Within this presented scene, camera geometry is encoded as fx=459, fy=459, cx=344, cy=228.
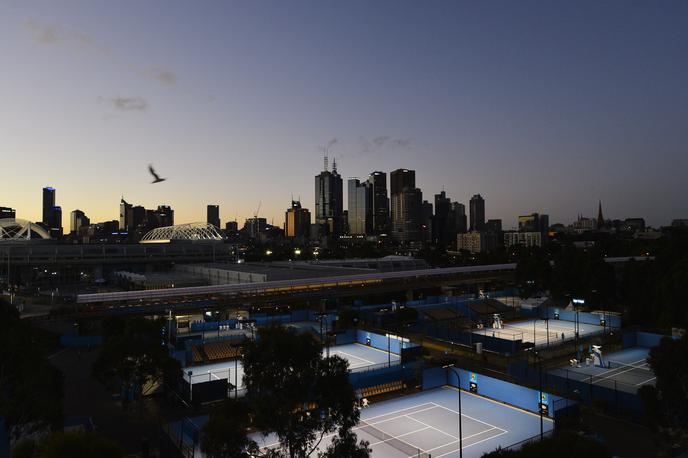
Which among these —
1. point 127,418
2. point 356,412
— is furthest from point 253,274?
point 356,412

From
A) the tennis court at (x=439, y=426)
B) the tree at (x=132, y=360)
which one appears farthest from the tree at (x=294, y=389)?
the tree at (x=132, y=360)

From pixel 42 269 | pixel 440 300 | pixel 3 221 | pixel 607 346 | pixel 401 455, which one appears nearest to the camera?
pixel 401 455

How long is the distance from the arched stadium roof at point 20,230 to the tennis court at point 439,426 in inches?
5103

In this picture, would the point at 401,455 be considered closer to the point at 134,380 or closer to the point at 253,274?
the point at 134,380

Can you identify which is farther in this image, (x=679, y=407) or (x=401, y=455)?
(x=401, y=455)

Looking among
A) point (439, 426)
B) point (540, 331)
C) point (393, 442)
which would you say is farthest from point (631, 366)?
point (393, 442)

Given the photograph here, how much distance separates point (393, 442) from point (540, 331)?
3390 cm

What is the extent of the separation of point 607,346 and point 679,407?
30.5 metres

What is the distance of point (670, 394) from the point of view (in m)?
17.0

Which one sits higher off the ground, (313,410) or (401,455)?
(313,410)

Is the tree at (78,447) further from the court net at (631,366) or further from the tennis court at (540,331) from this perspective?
the tennis court at (540,331)

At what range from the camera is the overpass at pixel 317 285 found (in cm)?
5359

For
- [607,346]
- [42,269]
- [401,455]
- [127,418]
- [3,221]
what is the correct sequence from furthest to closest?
1. [3,221]
2. [42,269]
3. [607,346]
4. [127,418]
5. [401,455]

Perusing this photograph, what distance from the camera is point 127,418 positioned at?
27312 mm
